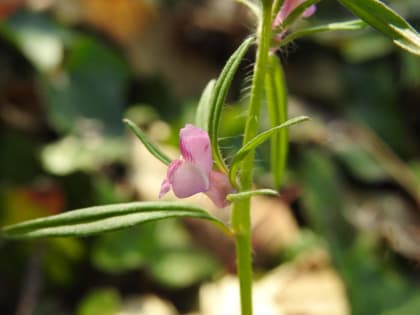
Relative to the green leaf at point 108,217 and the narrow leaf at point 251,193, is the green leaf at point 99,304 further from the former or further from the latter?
the narrow leaf at point 251,193

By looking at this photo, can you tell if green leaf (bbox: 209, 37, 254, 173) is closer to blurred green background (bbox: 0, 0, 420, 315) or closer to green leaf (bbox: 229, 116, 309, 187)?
green leaf (bbox: 229, 116, 309, 187)

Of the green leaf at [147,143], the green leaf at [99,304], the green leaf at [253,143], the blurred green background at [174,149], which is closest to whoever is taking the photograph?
the green leaf at [253,143]

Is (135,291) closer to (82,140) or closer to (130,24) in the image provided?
(82,140)

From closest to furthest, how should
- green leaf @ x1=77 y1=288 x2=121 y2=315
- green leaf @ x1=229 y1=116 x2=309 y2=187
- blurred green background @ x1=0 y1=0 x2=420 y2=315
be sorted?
green leaf @ x1=229 y1=116 x2=309 y2=187 < green leaf @ x1=77 y1=288 x2=121 y2=315 < blurred green background @ x1=0 y1=0 x2=420 y2=315

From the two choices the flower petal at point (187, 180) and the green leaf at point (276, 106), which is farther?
the green leaf at point (276, 106)

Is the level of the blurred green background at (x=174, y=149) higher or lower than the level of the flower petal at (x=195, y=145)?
higher

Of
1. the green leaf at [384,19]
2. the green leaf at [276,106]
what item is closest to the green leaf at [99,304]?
the green leaf at [276,106]

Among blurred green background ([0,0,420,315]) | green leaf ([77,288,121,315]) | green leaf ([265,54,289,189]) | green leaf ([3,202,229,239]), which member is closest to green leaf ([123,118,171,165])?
green leaf ([3,202,229,239])
